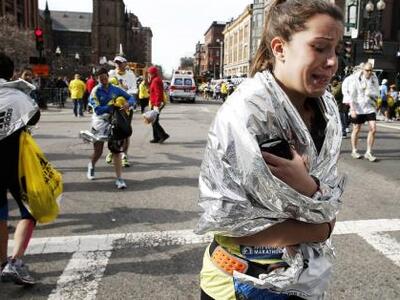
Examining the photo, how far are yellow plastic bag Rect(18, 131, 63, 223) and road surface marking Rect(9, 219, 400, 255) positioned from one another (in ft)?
2.74

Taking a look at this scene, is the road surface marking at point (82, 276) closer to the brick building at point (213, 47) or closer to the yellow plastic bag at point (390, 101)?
the yellow plastic bag at point (390, 101)

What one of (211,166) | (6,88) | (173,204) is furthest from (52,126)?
(211,166)

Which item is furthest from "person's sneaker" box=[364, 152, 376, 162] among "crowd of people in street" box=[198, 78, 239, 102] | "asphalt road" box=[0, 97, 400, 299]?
"crowd of people in street" box=[198, 78, 239, 102]

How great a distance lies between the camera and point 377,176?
24.7 feet

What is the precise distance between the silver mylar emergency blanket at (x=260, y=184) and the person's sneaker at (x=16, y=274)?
240cm

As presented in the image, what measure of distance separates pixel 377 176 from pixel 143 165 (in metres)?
4.22

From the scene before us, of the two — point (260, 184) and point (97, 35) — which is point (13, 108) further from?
point (97, 35)

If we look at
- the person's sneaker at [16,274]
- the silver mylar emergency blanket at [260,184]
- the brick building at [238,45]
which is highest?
the brick building at [238,45]

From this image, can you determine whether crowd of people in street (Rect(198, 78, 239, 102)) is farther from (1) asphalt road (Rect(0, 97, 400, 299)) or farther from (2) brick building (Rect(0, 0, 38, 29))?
(2) brick building (Rect(0, 0, 38, 29))

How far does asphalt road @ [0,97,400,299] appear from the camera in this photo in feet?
11.1

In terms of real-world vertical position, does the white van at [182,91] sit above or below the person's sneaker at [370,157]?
above

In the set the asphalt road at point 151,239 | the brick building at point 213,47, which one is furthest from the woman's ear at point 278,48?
the brick building at point 213,47

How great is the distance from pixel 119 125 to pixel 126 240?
2.65 m

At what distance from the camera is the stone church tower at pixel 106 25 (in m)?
101
